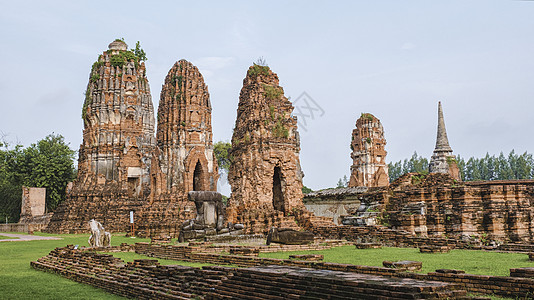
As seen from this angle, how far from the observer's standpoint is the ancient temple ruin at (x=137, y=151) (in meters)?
27.7

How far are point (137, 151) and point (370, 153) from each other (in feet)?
56.0

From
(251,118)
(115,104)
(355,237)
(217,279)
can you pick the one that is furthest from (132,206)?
(217,279)

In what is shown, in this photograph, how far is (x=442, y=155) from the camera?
4297 cm

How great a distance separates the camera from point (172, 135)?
27859mm

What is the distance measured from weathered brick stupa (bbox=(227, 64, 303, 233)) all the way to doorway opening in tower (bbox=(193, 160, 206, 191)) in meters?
7.28

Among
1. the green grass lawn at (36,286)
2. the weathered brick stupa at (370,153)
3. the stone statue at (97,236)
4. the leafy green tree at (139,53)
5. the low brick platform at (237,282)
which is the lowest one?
the green grass lawn at (36,286)

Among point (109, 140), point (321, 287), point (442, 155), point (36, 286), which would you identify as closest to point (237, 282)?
point (321, 287)

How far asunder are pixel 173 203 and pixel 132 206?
704cm

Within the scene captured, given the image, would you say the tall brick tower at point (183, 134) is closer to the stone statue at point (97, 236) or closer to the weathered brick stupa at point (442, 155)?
the stone statue at point (97, 236)

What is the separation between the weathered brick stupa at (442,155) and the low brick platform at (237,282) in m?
35.4

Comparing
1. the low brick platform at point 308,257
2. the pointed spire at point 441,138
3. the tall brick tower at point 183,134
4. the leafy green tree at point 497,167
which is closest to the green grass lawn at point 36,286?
the low brick platform at point 308,257

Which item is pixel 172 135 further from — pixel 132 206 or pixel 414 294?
pixel 414 294

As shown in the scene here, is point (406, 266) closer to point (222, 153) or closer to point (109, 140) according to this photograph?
point (109, 140)

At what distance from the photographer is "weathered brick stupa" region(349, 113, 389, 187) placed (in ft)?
125
